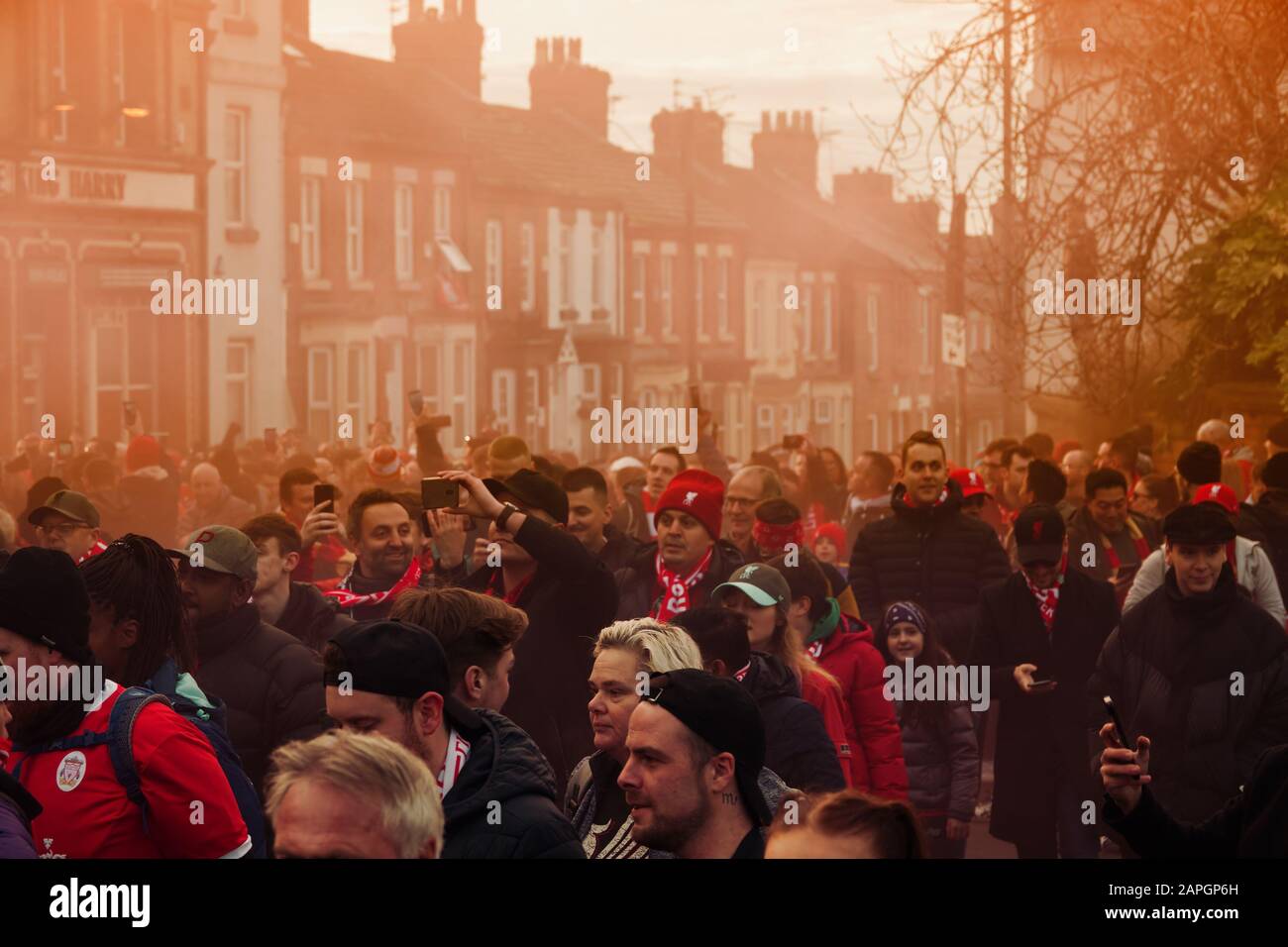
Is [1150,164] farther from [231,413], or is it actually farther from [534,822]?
[231,413]

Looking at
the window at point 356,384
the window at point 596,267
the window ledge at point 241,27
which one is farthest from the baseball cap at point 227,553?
the window at point 596,267

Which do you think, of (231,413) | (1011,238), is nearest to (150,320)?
(231,413)

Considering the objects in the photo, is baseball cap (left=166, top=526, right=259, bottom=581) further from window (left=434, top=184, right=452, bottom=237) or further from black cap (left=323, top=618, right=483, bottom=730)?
window (left=434, top=184, right=452, bottom=237)

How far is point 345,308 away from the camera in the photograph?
3278cm

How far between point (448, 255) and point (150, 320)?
29.5 ft

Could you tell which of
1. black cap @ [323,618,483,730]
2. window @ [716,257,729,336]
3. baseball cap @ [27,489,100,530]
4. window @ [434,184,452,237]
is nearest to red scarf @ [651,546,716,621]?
baseball cap @ [27,489,100,530]

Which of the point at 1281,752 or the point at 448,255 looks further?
the point at 448,255

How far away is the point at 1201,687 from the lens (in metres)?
7.35

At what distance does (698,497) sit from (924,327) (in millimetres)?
46819

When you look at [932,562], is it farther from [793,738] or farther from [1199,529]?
[793,738]

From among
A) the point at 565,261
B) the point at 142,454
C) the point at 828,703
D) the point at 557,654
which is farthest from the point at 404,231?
the point at 828,703

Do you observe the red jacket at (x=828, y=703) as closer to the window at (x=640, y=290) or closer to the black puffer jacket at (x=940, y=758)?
the black puffer jacket at (x=940, y=758)
